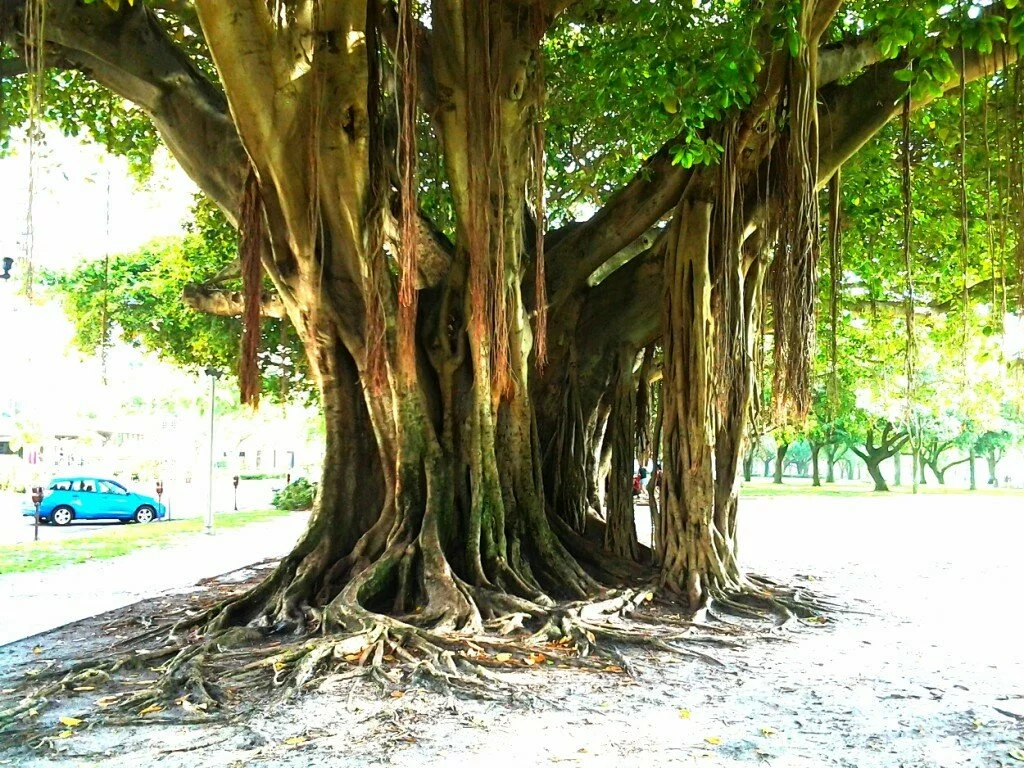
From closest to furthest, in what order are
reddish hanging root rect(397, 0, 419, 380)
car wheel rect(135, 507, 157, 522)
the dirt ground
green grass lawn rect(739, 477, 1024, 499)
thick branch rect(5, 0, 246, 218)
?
the dirt ground, reddish hanging root rect(397, 0, 419, 380), thick branch rect(5, 0, 246, 218), car wheel rect(135, 507, 157, 522), green grass lawn rect(739, 477, 1024, 499)

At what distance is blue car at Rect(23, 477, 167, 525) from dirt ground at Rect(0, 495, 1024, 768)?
13252 mm

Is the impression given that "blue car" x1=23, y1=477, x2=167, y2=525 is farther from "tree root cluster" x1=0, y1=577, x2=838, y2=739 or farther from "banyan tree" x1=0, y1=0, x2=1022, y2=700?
"tree root cluster" x1=0, y1=577, x2=838, y2=739

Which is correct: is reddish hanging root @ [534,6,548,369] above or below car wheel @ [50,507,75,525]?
above

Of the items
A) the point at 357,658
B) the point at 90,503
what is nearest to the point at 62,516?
the point at 90,503

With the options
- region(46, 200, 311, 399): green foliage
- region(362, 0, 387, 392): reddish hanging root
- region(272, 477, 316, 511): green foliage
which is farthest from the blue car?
region(362, 0, 387, 392): reddish hanging root

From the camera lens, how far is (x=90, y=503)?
17766mm

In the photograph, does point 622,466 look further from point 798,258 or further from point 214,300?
point 214,300

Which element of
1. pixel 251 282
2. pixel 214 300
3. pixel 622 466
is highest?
pixel 214 300

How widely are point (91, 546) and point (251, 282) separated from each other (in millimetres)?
7976

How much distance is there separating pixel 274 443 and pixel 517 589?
175ft

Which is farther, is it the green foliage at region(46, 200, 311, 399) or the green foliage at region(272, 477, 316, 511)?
the green foliage at region(272, 477, 316, 511)

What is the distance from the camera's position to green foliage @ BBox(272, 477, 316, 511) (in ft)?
66.1

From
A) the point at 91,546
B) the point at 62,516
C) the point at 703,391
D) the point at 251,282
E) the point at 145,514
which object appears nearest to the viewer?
the point at 251,282

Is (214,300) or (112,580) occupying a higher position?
(214,300)
